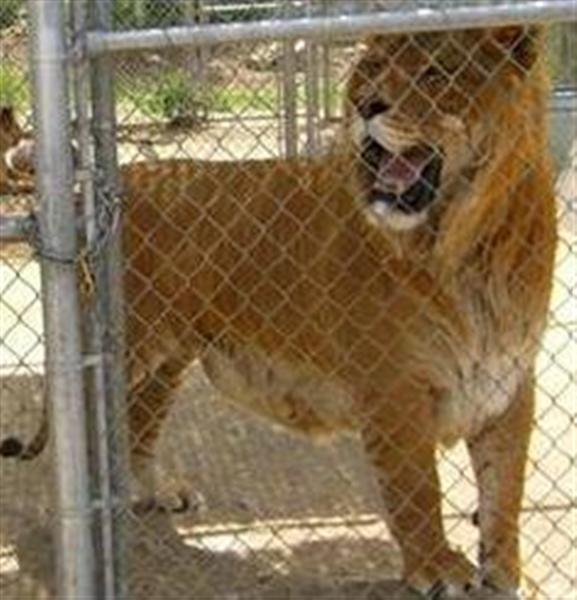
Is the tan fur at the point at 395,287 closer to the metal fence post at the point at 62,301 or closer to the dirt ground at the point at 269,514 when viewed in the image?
the dirt ground at the point at 269,514

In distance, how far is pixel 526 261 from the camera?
4.21 m

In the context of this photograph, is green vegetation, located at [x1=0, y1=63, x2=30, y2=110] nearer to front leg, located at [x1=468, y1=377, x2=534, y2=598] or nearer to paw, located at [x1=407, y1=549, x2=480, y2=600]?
front leg, located at [x1=468, y1=377, x2=534, y2=598]

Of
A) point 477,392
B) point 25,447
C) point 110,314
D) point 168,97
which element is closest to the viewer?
point 110,314

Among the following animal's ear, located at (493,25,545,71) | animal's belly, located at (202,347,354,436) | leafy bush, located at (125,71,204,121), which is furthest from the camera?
leafy bush, located at (125,71,204,121)

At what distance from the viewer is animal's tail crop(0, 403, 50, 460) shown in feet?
18.2

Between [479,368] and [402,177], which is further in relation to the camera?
[479,368]

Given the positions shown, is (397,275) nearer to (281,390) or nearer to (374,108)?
(374,108)

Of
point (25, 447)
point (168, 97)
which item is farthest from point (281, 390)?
point (168, 97)

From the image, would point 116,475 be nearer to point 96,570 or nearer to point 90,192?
point 96,570

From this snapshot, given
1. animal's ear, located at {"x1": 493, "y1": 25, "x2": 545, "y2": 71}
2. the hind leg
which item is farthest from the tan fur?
the hind leg

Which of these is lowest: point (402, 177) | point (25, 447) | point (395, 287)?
point (25, 447)

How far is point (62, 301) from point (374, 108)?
111 cm

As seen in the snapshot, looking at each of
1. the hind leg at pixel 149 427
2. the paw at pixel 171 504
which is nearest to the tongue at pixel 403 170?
the hind leg at pixel 149 427

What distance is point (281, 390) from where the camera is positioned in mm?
4922
